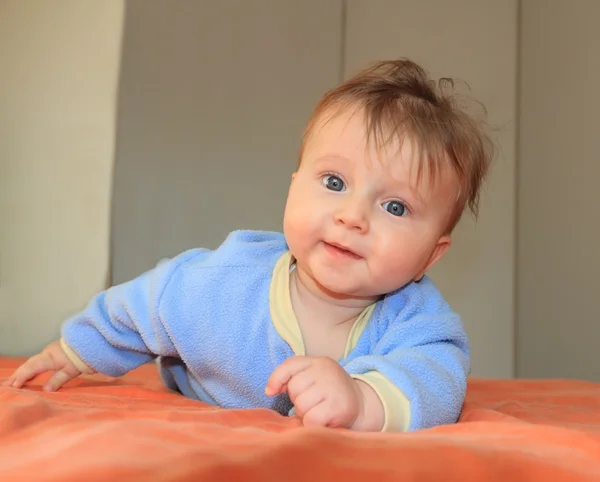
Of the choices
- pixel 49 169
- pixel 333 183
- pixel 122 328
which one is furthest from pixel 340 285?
pixel 49 169

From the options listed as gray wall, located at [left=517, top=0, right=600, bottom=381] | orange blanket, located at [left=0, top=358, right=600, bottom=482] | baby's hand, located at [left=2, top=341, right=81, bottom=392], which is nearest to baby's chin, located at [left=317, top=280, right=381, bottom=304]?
orange blanket, located at [left=0, top=358, right=600, bottom=482]

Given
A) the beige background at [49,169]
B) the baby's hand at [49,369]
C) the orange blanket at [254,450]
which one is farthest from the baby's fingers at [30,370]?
the beige background at [49,169]

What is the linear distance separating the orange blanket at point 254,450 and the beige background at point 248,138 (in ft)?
3.65

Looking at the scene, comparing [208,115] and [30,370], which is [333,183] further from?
[208,115]

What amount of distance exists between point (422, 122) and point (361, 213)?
150mm

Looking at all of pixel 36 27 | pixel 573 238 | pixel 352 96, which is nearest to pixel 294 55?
pixel 36 27

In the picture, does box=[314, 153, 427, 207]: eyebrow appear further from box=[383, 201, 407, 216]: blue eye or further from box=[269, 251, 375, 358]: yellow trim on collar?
box=[269, 251, 375, 358]: yellow trim on collar

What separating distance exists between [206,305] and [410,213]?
280mm

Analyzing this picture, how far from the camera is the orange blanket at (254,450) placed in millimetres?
403

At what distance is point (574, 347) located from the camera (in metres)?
1.95

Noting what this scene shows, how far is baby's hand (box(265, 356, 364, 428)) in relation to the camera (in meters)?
0.64

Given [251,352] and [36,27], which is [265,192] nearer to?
[36,27]

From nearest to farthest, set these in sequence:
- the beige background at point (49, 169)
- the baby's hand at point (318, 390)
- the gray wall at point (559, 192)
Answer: the baby's hand at point (318, 390)
the beige background at point (49, 169)
the gray wall at point (559, 192)

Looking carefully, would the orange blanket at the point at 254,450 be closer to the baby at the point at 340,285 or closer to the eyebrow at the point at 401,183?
the baby at the point at 340,285
